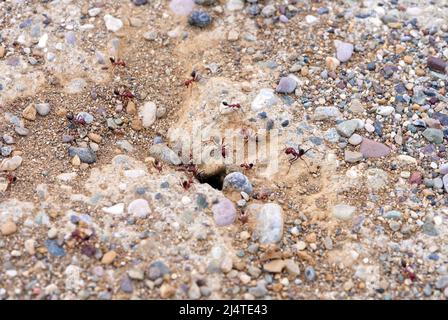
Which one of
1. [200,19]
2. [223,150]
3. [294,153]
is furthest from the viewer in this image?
[200,19]

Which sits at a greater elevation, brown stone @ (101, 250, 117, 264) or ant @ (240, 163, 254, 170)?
ant @ (240, 163, 254, 170)

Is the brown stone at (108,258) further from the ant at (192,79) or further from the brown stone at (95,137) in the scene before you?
the ant at (192,79)

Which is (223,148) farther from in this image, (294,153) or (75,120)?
(75,120)

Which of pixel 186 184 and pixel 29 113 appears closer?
pixel 186 184

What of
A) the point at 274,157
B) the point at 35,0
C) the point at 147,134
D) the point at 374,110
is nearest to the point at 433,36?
the point at 374,110

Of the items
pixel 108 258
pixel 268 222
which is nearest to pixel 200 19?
pixel 268 222

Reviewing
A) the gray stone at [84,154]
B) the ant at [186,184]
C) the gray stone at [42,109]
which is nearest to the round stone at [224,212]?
the ant at [186,184]

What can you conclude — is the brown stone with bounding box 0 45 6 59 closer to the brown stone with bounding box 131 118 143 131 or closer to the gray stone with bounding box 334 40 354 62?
the brown stone with bounding box 131 118 143 131

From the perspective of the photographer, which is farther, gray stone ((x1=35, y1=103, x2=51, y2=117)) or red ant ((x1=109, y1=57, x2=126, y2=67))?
red ant ((x1=109, y1=57, x2=126, y2=67))

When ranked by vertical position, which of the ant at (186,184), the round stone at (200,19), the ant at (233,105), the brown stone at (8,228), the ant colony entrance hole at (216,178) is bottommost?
the ant colony entrance hole at (216,178)

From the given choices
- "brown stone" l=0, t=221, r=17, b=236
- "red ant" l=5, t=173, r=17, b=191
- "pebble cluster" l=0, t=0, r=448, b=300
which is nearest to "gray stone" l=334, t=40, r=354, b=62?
"pebble cluster" l=0, t=0, r=448, b=300

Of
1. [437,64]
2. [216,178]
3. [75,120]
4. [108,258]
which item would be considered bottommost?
[216,178]

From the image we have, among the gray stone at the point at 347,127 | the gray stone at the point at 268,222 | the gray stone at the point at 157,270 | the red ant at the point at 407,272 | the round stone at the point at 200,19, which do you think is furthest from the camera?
the round stone at the point at 200,19

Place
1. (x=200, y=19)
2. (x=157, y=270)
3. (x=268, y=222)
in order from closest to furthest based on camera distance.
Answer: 1. (x=157, y=270)
2. (x=268, y=222)
3. (x=200, y=19)
